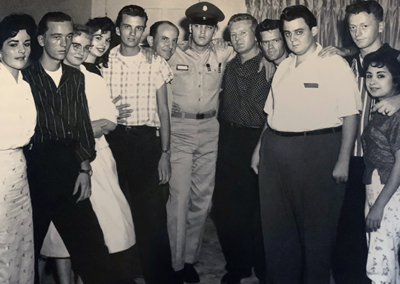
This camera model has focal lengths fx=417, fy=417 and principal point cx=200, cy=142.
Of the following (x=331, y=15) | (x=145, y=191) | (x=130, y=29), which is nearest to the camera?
(x=130, y=29)

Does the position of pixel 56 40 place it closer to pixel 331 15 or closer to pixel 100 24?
pixel 100 24

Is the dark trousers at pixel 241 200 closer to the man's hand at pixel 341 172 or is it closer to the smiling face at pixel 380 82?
the man's hand at pixel 341 172

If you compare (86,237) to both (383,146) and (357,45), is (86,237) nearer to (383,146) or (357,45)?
(383,146)

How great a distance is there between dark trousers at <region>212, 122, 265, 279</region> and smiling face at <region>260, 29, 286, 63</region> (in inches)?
19.5

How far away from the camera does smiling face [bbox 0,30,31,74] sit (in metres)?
1.81

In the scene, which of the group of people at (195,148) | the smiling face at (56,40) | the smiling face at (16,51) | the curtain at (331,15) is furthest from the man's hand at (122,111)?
the curtain at (331,15)

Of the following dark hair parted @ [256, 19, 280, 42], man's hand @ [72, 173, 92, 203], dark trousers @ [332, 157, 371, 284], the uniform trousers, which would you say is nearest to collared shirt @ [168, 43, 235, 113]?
the uniform trousers

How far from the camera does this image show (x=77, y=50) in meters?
2.28

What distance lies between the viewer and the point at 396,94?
209cm

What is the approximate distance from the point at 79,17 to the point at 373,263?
2.53m

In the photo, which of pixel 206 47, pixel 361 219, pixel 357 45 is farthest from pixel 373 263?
pixel 206 47

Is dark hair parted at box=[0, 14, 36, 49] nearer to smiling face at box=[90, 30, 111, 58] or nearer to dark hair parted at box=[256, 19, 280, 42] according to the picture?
smiling face at box=[90, 30, 111, 58]

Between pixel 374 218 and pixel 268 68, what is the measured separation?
3.81 ft

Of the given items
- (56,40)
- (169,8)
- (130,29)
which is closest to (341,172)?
(130,29)
